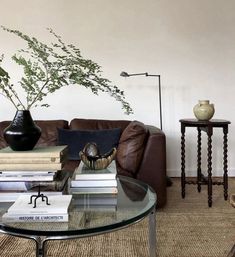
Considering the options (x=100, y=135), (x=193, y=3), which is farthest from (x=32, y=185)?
(x=193, y=3)

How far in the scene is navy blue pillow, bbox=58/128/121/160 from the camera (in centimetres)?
298

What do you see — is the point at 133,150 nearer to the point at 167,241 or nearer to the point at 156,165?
the point at 156,165

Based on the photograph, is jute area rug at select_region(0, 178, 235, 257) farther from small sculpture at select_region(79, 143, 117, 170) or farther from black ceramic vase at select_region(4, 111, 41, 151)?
black ceramic vase at select_region(4, 111, 41, 151)

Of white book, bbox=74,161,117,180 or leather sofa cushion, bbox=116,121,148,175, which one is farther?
leather sofa cushion, bbox=116,121,148,175

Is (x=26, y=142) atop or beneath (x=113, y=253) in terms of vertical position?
atop

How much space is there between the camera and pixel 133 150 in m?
2.72

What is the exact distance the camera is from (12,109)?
3.78 meters

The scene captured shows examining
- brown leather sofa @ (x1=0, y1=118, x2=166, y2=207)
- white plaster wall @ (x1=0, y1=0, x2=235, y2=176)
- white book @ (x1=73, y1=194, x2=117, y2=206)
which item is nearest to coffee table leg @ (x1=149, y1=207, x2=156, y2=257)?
white book @ (x1=73, y1=194, x2=117, y2=206)

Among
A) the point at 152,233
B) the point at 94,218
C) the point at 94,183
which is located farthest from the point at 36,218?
the point at 152,233

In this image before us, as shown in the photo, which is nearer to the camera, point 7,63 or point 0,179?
point 0,179

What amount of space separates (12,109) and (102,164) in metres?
2.38

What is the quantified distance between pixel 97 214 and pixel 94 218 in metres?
0.05

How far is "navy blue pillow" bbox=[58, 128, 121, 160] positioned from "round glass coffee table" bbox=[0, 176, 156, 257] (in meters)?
1.28

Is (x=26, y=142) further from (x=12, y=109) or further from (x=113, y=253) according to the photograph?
(x=12, y=109)
